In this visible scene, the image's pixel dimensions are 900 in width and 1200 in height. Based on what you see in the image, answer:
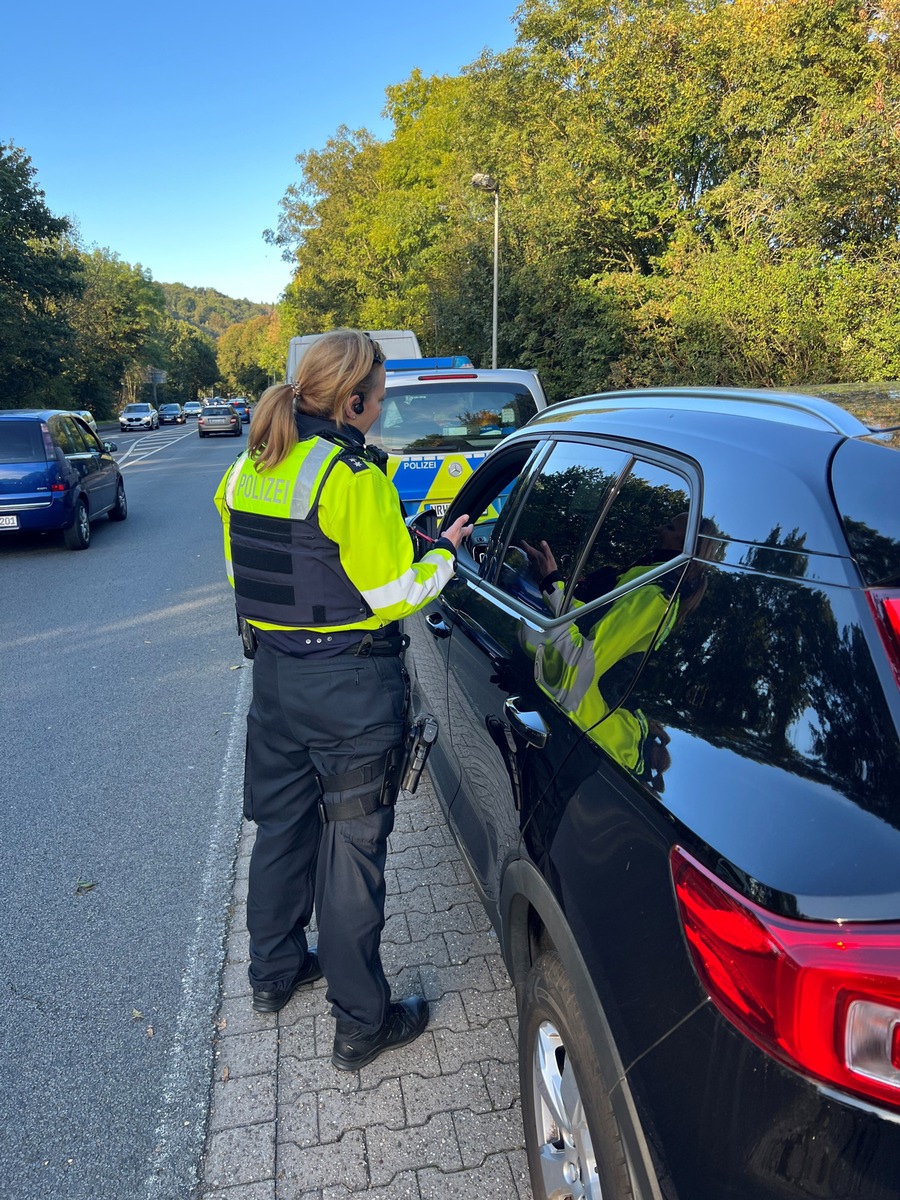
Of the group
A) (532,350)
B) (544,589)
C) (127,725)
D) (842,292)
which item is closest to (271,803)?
(544,589)

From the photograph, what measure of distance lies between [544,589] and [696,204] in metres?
19.1

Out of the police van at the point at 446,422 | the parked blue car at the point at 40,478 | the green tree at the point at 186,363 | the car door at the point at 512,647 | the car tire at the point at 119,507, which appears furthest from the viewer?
the green tree at the point at 186,363

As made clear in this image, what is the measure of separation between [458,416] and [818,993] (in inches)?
230

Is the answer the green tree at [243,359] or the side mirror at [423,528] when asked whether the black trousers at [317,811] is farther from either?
the green tree at [243,359]

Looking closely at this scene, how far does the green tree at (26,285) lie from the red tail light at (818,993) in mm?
37442

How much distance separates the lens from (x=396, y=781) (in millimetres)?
2365

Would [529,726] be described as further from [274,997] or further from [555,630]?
[274,997]

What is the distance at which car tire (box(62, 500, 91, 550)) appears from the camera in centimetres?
1044

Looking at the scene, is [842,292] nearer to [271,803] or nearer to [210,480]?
[210,480]

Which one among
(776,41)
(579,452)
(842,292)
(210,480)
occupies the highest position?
(776,41)

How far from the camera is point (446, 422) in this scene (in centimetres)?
655

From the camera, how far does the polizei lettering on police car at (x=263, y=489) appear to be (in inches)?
85.8

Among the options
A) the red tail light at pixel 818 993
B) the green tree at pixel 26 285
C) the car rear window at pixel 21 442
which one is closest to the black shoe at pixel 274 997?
the red tail light at pixel 818 993

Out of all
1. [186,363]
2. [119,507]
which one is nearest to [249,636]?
[119,507]
